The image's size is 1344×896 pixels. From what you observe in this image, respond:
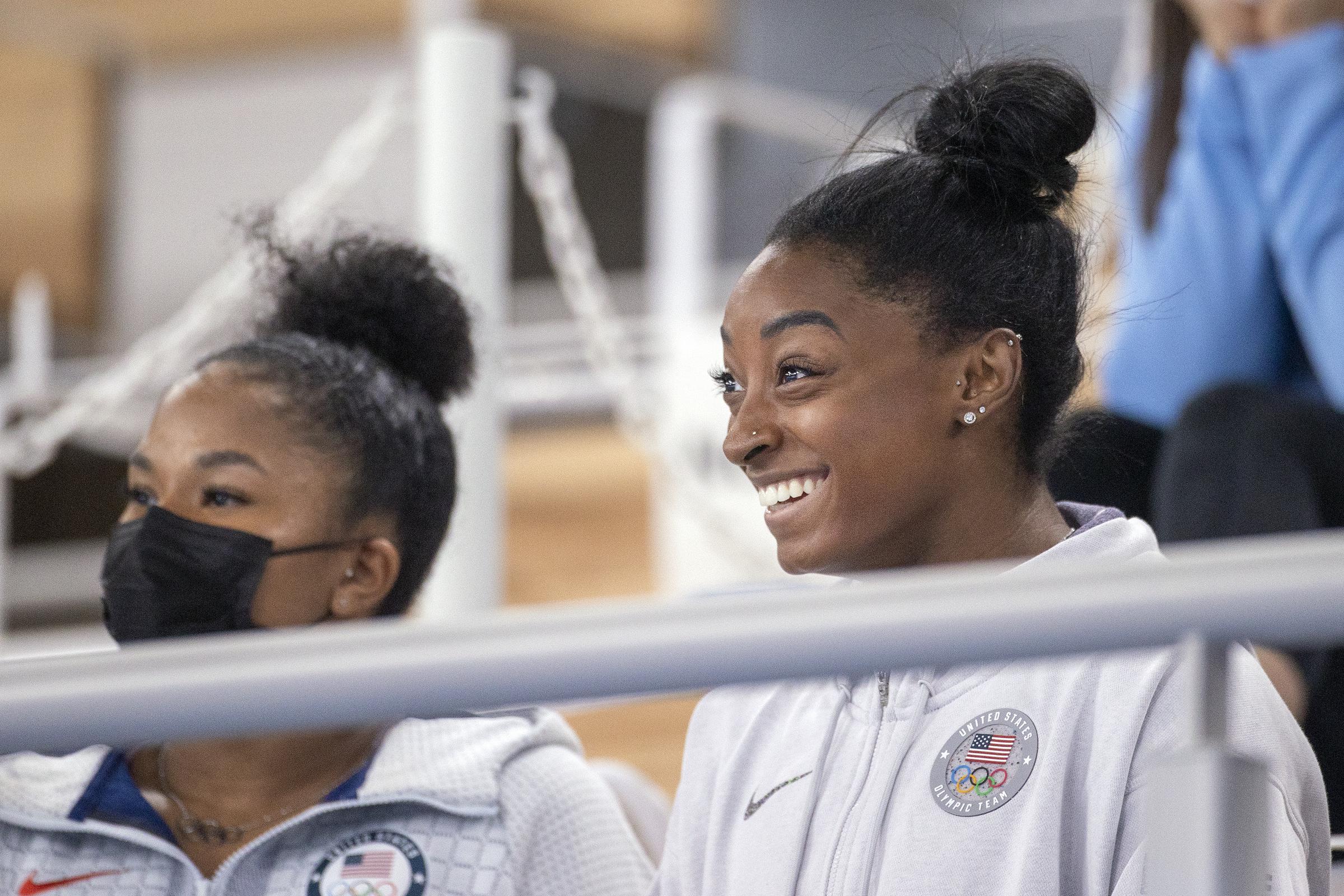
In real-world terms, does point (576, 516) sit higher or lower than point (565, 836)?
higher

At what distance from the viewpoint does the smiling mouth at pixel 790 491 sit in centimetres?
103

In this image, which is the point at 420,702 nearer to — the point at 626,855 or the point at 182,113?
the point at 626,855

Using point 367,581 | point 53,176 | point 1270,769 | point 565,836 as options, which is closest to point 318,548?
point 367,581

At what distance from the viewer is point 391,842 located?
1.12 metres

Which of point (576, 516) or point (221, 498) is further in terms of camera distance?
point (576, 516)

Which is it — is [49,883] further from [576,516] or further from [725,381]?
[576,516]

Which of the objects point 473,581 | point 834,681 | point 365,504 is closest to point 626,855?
point 834,681

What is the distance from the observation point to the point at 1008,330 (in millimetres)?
1055

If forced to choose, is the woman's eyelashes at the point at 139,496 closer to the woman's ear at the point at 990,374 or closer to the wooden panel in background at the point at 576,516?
the woman's ear at the point at 990,374

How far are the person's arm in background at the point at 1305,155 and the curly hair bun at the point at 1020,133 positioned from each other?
53cm

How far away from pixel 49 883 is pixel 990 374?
0.71m

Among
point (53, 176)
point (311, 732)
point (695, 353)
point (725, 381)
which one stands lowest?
point (311, 732)

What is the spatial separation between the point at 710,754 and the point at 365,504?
Answer: 342 millimetres

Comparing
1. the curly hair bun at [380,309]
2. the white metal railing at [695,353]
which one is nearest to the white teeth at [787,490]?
the curly hair bun at [380,309]
